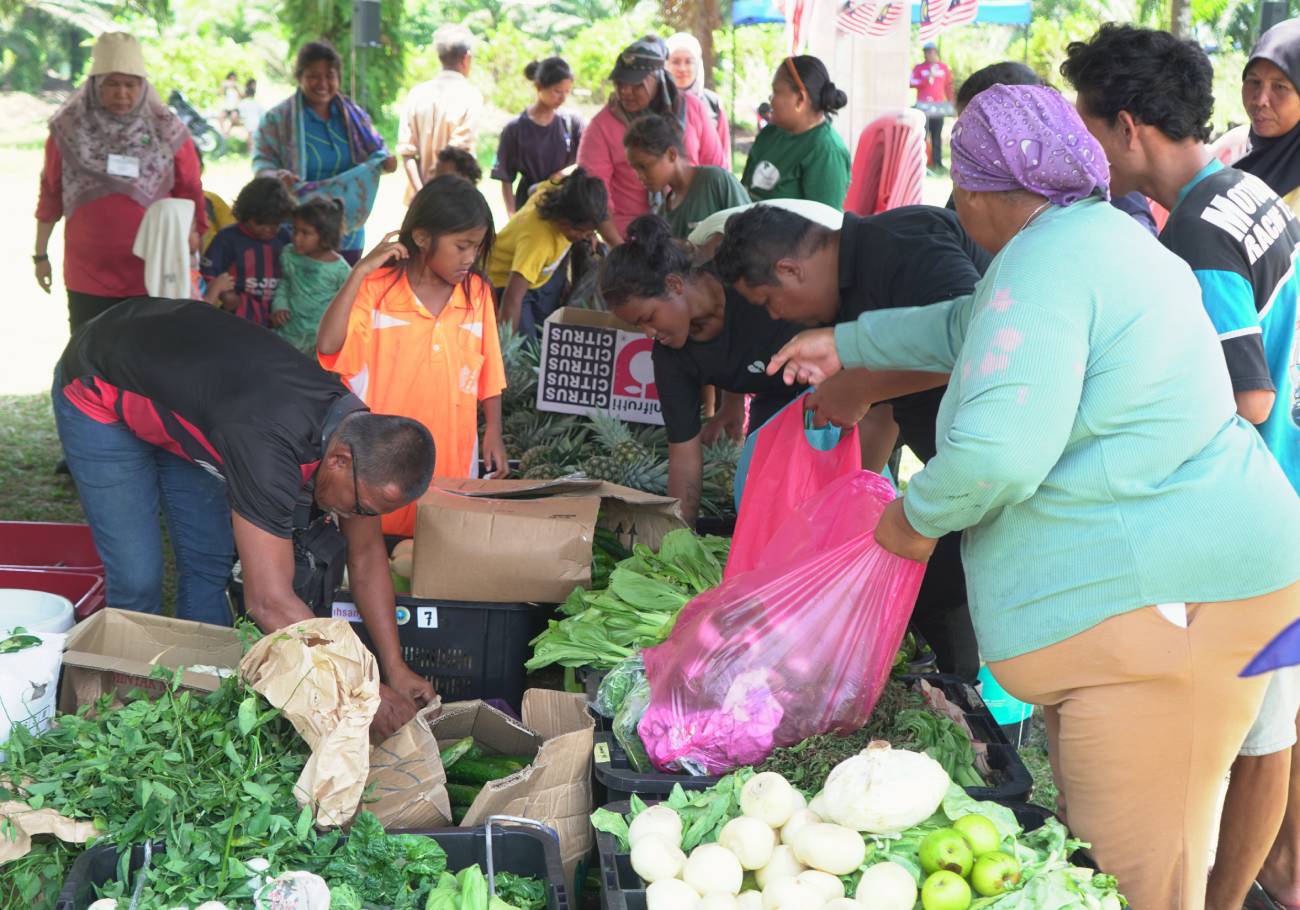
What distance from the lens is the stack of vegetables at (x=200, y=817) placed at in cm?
191

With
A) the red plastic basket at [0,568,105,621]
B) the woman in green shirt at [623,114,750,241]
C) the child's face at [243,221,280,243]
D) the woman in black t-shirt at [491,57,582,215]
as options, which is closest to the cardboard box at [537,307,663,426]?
the woman in green shirt at [623,114,750,241]

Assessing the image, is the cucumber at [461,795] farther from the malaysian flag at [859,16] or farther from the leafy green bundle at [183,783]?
the malaysian flag at [859,16]

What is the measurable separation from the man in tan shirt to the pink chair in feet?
10.7

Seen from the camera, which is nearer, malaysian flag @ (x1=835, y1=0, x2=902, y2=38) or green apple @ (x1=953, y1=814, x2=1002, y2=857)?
green apple @ (x1=953, y1=814, x2=1002, y2=857)

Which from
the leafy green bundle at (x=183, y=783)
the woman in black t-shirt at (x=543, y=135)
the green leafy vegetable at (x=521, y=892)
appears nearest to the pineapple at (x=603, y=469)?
the leafy green bundle at (x=183, y=783)

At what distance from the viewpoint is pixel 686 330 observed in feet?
10.6

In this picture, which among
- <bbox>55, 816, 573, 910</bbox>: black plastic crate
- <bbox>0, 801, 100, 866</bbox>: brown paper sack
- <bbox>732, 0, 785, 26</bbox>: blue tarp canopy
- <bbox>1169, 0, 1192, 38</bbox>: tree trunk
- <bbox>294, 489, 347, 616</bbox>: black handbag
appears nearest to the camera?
<bbox>0, 801, 100, 866</bbox>: brown paper sack

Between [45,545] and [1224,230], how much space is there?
11.8 ft

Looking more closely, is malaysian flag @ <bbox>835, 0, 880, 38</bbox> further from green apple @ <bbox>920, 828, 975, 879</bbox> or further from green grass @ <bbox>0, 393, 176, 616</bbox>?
green apple @ <bbox>920, 828, 975, 879</bbox>

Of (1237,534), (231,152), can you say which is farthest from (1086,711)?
(231,152)

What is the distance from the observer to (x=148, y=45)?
2252 cm

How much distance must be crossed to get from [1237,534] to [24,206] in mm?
16358

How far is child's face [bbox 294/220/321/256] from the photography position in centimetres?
543

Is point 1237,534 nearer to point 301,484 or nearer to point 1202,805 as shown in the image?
point 1202,805
